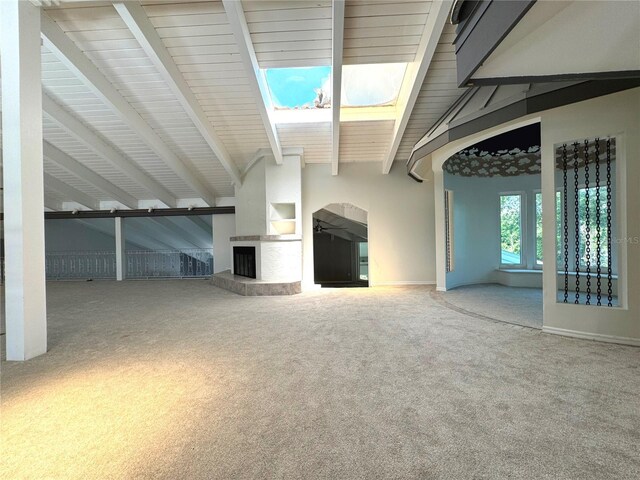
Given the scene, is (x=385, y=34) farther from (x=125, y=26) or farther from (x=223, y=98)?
(x=125, y=26)

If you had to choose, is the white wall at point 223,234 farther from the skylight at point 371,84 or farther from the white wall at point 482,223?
the white wall at point 482,223

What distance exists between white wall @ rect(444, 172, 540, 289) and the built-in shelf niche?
144 inches

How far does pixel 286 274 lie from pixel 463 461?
5.50 metres

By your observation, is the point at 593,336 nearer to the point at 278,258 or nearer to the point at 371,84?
the point at 371,84

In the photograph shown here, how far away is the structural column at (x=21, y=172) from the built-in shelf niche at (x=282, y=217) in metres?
4.41

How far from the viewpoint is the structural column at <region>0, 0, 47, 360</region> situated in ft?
9.93

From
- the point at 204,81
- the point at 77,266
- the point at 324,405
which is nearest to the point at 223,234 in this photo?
the point at 77,266

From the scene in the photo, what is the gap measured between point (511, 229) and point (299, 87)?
5.79 m

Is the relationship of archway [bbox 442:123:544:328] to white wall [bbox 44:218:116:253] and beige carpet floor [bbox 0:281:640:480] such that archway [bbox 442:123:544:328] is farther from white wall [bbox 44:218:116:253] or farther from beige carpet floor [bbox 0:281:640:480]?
white wall [bbox 44:218:116:253]

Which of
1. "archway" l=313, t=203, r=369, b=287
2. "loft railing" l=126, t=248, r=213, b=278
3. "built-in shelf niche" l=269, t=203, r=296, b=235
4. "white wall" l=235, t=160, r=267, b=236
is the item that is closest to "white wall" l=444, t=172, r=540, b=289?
"built-in shelf niche" l=269, t=203, r=296, b=235

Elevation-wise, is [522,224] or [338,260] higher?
[522,224]

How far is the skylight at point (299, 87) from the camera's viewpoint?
509 cm

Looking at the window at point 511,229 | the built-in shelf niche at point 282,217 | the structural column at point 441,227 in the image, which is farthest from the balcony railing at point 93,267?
the window at point 511,229

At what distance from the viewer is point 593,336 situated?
337 cm
